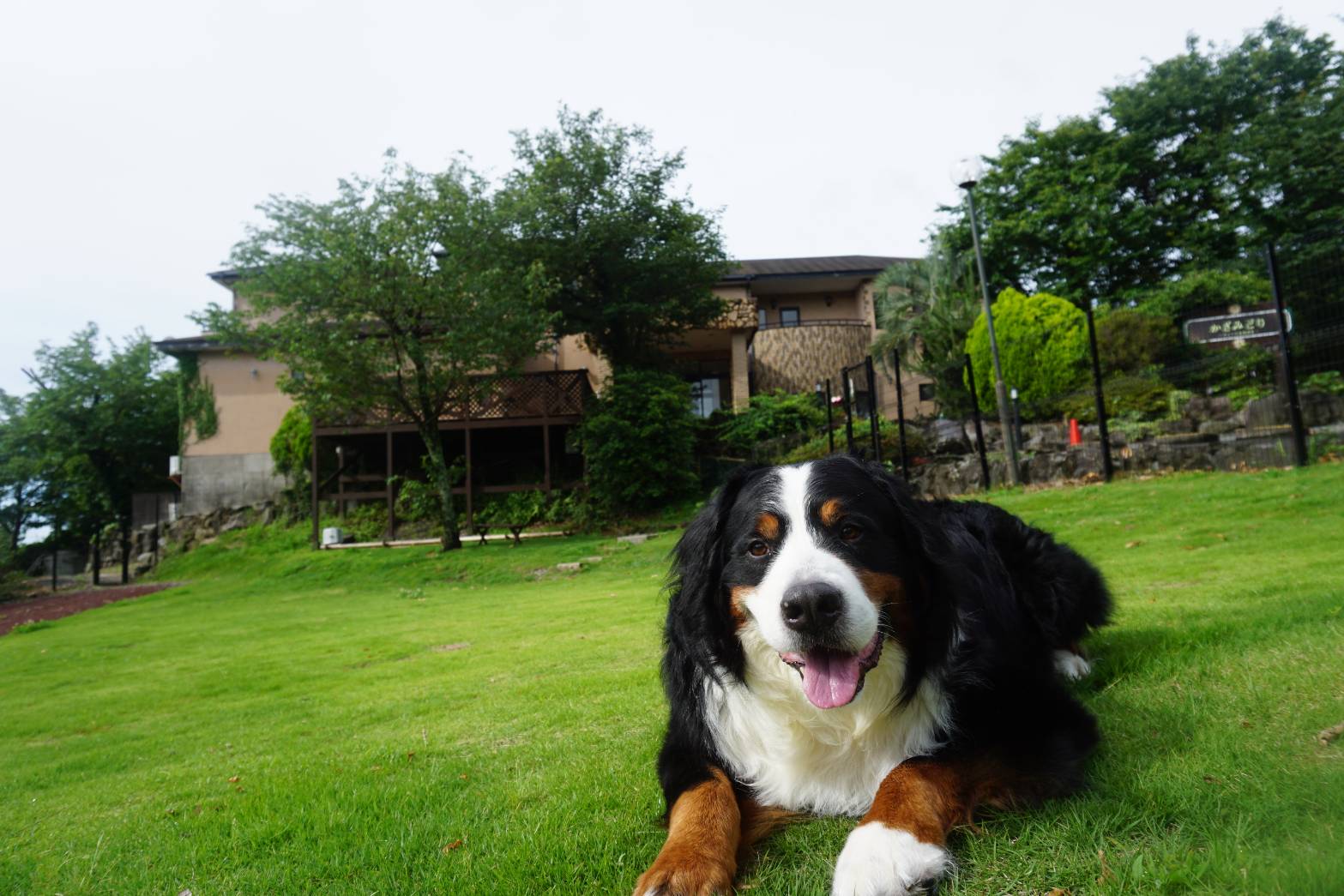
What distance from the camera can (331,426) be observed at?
21.8 metres

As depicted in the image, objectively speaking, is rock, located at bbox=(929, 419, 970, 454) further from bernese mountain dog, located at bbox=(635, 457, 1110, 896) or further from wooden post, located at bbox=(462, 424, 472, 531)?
bernese mountain dog, located at bbox=(635, 457, 1110, 896)

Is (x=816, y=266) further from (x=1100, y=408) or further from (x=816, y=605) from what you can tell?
(x=816, y=605)

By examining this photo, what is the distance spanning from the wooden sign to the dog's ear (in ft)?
35.1

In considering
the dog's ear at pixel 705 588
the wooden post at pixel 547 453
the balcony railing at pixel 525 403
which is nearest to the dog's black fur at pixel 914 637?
the dog's ear at pixel 705 588

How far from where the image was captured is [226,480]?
2609 cm

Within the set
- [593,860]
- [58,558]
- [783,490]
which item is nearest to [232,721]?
[593,860]

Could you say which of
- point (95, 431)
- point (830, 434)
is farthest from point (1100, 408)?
point (95, 431)

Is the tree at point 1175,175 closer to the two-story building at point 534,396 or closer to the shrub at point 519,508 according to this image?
the two-story building at point 534,396

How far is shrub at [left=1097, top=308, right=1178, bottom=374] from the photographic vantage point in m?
14.3

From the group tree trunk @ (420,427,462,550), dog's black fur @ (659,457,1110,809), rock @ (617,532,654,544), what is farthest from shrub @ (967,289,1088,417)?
dog's black fur @ (659,457,1110,809)

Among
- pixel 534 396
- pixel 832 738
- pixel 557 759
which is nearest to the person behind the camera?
pixel 832 738

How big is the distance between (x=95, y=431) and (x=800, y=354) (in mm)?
25799

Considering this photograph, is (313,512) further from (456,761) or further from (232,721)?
(456,761)

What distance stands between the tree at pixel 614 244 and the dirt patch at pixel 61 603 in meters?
12.8
